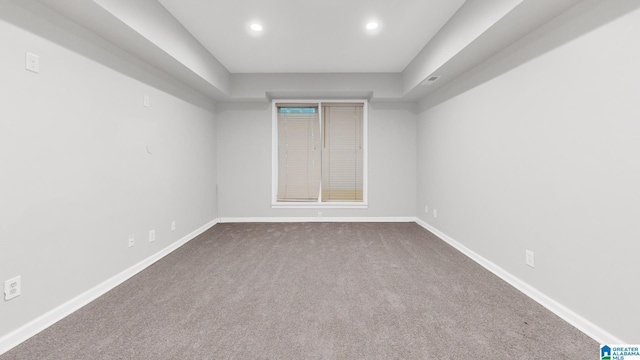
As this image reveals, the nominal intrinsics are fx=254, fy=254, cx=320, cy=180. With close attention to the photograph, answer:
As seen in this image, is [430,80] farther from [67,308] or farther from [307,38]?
[67,308]

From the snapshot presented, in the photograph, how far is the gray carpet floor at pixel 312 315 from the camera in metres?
1.60

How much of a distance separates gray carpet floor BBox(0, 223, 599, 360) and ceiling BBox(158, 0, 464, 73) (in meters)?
2.79

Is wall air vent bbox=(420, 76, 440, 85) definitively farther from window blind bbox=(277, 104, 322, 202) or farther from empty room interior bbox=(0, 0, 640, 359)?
window blind bbox=(277, 104, 322, 202)

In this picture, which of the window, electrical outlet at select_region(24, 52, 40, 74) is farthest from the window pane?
electrical outlet at select_region(24, 52, 40, 74)

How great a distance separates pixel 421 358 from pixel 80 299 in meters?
2.65

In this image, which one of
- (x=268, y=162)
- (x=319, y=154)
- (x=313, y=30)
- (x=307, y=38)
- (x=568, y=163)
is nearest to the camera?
(x=568, y=163)

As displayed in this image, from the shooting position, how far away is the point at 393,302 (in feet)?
7.07

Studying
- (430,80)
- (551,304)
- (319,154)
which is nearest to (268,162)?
(319,154)

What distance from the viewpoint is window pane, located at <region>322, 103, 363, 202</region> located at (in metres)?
5.22

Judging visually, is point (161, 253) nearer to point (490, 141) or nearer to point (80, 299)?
point (80, 299)

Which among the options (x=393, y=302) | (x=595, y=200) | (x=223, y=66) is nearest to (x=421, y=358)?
(x=393, y=302)

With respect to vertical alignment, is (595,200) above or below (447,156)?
below

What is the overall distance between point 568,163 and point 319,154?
12.7ft

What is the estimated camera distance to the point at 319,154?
5.26m
